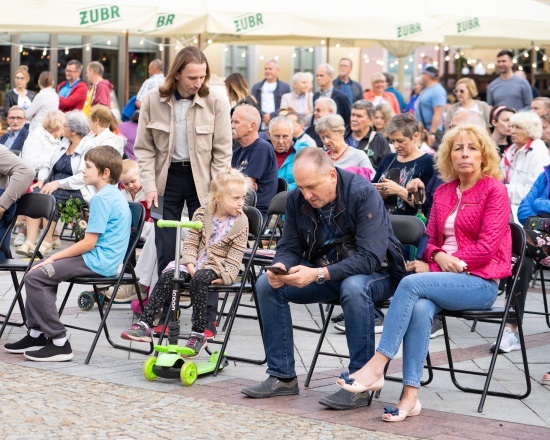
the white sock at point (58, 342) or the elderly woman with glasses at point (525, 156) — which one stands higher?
the elderly woman with glasses at point (525, 156)

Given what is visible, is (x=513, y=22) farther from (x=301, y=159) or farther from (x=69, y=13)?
(x=301, y=159)

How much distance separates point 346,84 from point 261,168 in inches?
314

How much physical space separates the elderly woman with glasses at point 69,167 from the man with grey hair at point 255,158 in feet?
8.29

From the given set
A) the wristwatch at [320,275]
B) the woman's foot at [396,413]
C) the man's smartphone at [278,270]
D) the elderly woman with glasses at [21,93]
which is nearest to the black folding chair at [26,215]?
the man's smartphone at [278,270]

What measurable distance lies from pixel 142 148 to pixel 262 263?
122cm

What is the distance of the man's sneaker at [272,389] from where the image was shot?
6305mm

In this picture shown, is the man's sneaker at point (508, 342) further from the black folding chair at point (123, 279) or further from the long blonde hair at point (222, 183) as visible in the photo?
the black folding chair at point (123, 279)

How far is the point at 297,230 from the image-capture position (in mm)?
6480

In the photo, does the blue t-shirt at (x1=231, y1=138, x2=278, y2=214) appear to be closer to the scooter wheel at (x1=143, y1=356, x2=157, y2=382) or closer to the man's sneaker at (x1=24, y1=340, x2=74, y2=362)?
the man's sneaker at (x1=24, y1=340, x2=74, y2=362)

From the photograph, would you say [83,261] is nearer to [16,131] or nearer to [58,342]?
[58,342]

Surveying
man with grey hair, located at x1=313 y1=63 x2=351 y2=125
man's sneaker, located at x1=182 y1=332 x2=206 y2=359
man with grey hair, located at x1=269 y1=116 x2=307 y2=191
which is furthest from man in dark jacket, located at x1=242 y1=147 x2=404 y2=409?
man with grey hair, located at x1=313 y1=63 x2=351 y2=125

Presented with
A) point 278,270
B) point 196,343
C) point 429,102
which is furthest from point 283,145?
point 429,102

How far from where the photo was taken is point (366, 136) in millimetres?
10984

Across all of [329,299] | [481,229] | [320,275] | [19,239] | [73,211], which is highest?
[481,229]
